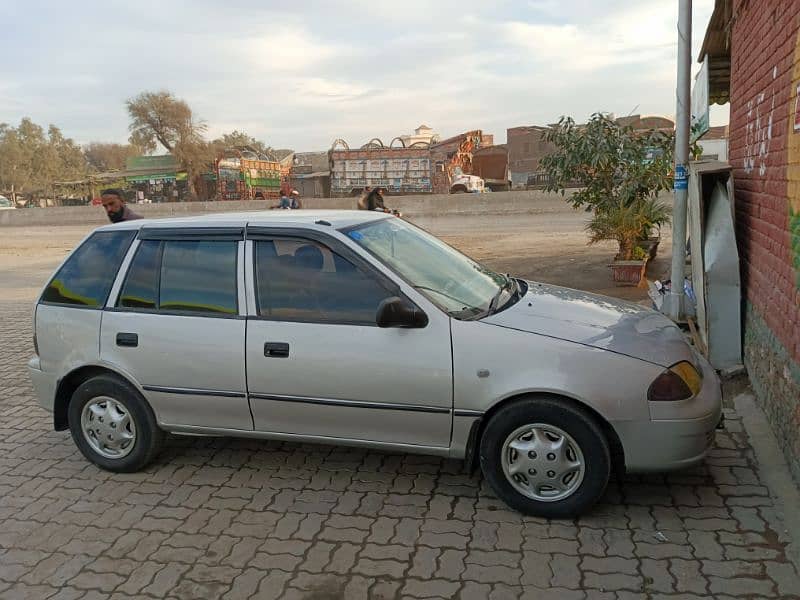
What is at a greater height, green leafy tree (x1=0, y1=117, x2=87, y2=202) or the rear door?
green leafy tree (x1=0, y1=117, x2=87, y2=202)

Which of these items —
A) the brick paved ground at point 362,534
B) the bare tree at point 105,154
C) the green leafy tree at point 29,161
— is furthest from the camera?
the bare tree at point 105,154

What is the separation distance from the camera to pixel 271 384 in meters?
3.81

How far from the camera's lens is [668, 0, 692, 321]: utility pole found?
674cm

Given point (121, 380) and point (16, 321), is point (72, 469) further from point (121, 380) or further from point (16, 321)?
point (16, 321)

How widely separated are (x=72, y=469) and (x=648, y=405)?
3.67m

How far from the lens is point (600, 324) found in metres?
3.73

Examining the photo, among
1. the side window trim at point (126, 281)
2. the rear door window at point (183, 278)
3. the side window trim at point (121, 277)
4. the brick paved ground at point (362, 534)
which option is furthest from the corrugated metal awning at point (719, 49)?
the side window trim at point (121, 277)

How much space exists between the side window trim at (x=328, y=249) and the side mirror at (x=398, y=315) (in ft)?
0.27

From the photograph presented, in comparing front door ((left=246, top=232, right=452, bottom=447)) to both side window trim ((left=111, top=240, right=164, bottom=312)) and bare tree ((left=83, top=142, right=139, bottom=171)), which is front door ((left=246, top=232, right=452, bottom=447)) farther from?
bare tree ((left=83, top=142, right=139, bottom=171))

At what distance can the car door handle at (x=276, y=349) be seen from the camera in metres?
3.77

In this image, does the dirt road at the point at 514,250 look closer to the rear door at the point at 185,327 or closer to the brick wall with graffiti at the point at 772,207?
the brick wall with graffiti at the point at 772,207

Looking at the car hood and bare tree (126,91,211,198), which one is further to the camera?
bare tree (126,91,211,198)

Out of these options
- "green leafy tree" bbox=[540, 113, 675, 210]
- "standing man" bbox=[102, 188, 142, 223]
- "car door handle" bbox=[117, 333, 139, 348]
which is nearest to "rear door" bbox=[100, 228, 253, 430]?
"car door handle" bbox=[117, 333, 139, 348]

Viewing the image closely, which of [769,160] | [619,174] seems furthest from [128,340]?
[619,174]
